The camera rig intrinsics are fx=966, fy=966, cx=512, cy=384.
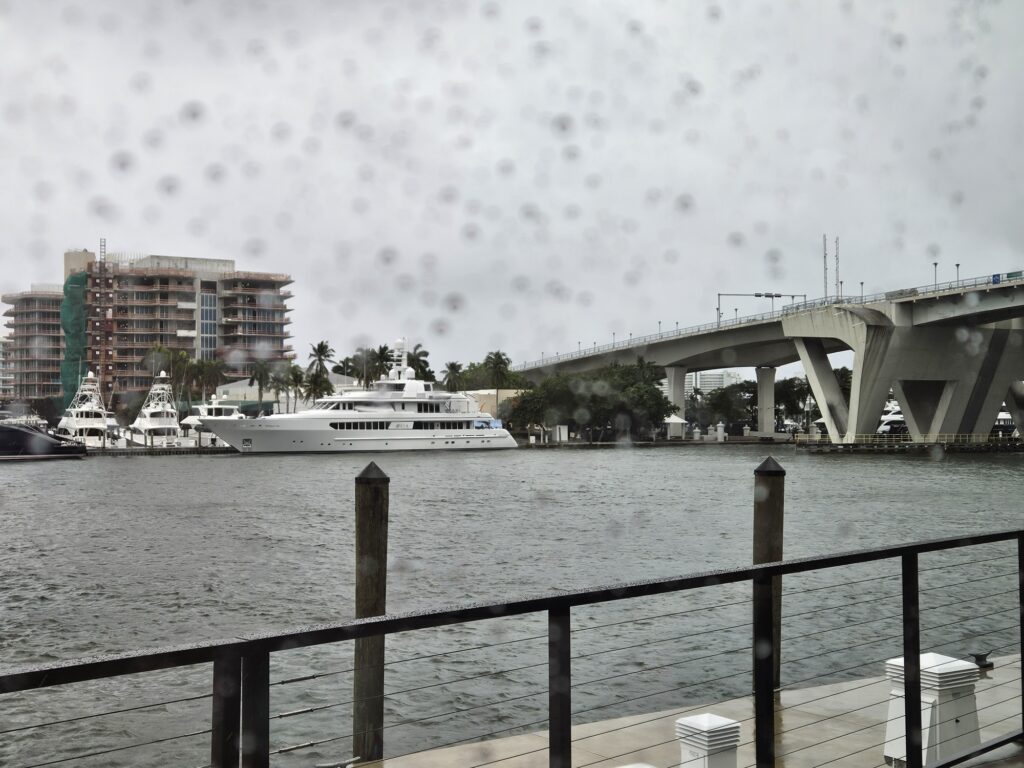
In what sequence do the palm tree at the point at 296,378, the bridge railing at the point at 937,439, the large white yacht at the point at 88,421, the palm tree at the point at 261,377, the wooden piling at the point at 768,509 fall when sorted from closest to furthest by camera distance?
the wooden piling at the point at 768,509
the bridge railing at the point at 937,439
the large white yacht at the point at 88,421
the palm tree at the point at 261,377
the palm tree at the point at 296,378

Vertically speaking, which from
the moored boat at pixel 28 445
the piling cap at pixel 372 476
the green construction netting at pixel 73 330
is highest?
the green construction netting at pixel 73 330

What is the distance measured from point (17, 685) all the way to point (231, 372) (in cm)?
13253

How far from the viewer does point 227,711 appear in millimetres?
2170

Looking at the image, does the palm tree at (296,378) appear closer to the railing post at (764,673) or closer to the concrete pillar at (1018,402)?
the concrete pillar at (1018,402)

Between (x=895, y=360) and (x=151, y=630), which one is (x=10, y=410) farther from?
(x=151, y=630)

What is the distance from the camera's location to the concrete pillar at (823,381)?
68.0m

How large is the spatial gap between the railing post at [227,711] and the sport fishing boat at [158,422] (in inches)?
3871

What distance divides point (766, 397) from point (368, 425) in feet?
157

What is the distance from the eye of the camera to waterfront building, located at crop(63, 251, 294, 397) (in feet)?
406

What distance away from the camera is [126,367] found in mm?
125750

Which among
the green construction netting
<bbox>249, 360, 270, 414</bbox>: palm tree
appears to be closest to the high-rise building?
the green construction netting

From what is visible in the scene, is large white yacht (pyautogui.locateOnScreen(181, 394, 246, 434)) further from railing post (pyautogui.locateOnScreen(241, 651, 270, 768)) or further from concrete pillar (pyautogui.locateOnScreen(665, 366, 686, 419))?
railing post (pyautogui.locateOnScreen(241, 651, 270, 768))

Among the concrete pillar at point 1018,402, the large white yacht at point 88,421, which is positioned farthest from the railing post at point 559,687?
the large white yacht at point 88,421

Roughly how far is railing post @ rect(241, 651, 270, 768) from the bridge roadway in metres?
55.0
